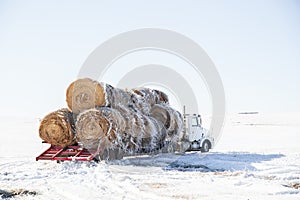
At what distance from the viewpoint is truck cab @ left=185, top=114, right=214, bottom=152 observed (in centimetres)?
1940

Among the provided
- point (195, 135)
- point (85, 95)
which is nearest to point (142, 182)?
point (85, 95)

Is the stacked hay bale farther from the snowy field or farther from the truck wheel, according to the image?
the truck wheel

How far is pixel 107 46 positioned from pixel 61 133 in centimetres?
862

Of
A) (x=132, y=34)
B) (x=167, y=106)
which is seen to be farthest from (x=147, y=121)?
(x=132, y=34)

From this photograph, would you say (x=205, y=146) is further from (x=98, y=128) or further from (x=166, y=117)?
(x=98, y=128)

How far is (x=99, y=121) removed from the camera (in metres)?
12.4

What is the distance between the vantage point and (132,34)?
2319cm

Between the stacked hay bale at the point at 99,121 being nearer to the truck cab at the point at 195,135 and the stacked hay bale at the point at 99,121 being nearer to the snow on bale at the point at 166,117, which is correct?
the snow on bale at the point at 166,117

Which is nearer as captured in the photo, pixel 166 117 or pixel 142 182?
pixel 142 182

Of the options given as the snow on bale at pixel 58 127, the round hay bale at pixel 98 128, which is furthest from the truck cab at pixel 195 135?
the snow on bale at pixel 58 127

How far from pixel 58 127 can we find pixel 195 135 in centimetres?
902

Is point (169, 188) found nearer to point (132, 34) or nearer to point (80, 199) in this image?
point (80, 199)

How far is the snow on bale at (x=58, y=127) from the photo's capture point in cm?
1283

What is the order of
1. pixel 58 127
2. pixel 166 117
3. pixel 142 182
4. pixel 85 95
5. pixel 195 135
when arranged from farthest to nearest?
pixel 195 135
pixel 166 117
pixel 85 95
pixel 58 127
pixel 142 182
